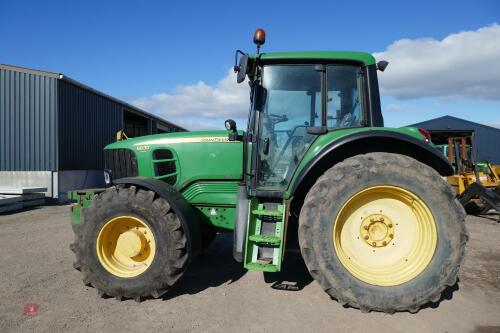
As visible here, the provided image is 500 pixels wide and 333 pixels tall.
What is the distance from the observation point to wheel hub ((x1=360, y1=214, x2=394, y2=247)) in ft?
11.1

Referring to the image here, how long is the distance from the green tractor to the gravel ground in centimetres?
19

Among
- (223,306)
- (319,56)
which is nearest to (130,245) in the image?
(223,306)

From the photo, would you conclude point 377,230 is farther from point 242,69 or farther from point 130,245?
point 130,245

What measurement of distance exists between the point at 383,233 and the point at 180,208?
77.3 inches

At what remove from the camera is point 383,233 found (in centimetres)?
338

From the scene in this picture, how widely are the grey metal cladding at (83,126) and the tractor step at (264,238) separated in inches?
415

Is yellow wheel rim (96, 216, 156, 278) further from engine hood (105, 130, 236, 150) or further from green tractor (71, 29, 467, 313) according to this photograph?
engine hood (105, 130, 236, 150)

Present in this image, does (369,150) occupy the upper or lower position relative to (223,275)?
upper

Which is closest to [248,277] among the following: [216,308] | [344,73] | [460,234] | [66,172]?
[216,308]

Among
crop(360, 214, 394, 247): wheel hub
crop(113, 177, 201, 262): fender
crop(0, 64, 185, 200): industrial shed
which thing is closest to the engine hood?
crop(113, 177, 201, 262): fender

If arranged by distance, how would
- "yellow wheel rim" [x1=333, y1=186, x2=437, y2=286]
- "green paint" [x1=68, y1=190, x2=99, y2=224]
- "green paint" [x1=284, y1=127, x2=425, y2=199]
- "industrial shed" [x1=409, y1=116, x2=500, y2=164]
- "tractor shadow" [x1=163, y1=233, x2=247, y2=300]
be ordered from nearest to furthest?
"yellow wheel rim" [x1=333, y1=186, x2=437, y2=286] < "green paint" [x1=284, y1=127, x2=425, y2=199] < "tractor shadow" [x1=163, y1=233, x2=247, y2=300] < "green paint" [x1=68, y1=190, x2=99, y2=224] < "industrial shed" [x1=409, y1=116, x2=500, y2=164]

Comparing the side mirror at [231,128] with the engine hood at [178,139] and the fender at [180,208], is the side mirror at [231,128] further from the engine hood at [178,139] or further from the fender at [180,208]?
the fender at [180,208]

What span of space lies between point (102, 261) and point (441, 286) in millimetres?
3164

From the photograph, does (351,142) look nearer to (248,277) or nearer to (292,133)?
(292,133)
